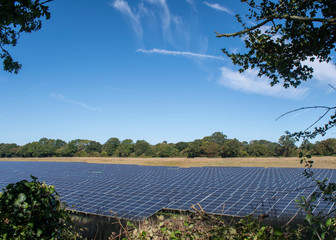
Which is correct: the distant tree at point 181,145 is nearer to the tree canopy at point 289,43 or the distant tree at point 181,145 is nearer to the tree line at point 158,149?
the tree line at point 158,149

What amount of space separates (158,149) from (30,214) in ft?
269

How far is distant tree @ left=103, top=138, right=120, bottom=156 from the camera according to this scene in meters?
92.6

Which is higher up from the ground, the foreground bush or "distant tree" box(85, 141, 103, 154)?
"distant tree" box(85, 141, 103, 154)

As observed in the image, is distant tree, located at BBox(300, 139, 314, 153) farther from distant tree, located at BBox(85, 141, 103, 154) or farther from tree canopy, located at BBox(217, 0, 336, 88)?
distant tree, located at BBox(85, 141, 103, 154)

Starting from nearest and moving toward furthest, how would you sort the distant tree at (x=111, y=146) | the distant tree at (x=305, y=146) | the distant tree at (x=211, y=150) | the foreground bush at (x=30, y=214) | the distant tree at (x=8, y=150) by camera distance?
the foreground bush at (x=30, y=214) < the distant tree at (x=305, y=146) < the distant tree at (x=211, y=150) < the distant tree at (x=111, y=146) < the distant tree at (x=8, y=150)

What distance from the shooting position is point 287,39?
5004 millimetres

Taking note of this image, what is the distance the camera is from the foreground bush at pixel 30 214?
3777 mm

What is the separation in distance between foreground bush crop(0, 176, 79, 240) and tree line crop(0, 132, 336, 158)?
171ft

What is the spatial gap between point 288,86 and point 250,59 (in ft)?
3.24

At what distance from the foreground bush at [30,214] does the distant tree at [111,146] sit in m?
89.9

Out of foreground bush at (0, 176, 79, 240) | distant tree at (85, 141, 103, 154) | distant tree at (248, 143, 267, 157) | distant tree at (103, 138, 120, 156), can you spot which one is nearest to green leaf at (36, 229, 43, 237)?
foreground bush at (0, 176, 79, 240)

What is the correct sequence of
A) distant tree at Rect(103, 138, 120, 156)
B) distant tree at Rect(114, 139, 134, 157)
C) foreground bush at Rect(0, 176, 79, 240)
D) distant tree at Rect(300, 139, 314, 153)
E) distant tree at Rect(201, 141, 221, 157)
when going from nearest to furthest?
foreground bush at Rect(0, 176, 79, 240) < distant tree at Rect(300, 139, 314, 153) < distant tree at Rect(201, 141, 221, 157) < distant tree at Rect(114, 139, 134, 157) < distant tree at Rect(103, 138, 120, 156)

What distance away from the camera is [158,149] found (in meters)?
85.4

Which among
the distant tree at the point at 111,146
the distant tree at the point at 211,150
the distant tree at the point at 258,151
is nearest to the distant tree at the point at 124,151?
the distant tree at the point at 111,146
